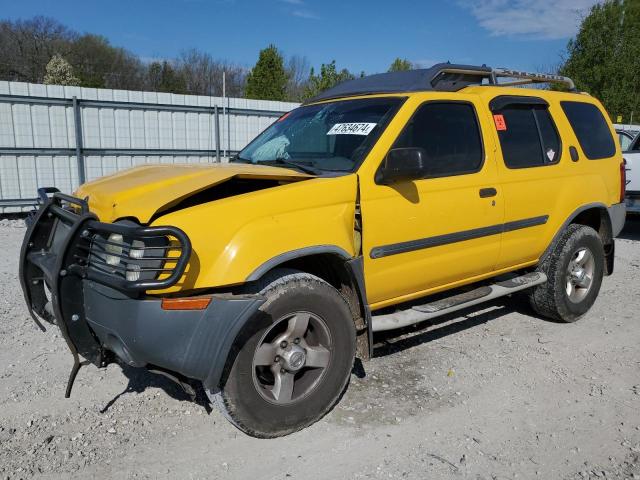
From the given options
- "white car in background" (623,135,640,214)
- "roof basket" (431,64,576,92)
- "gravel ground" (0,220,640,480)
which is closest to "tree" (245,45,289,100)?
"white car in background" (623,135,640,214)

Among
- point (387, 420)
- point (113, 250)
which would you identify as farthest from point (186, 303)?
point (387, 420)

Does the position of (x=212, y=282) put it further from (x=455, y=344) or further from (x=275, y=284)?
(x=455, y=344)

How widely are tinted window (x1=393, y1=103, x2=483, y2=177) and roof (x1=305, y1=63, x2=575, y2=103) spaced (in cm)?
20

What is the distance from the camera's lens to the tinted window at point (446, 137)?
380 centimetres

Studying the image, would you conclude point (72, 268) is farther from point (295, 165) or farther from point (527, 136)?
point (527, 136)

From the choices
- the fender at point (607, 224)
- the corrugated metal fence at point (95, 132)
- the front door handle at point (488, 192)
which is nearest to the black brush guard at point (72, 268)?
the front door handle at point (488, 192)

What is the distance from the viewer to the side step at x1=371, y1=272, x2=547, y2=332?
3.68 m

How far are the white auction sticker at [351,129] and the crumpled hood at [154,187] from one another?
1.86 feet

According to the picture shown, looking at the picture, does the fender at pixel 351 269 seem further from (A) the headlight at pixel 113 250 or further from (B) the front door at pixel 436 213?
(A) the headlight at pixel 113 250

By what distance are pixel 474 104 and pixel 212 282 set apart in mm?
2632

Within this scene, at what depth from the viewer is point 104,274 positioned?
2.75 meters

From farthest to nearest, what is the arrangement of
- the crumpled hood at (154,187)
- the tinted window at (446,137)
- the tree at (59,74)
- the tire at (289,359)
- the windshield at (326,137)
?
1. the tree at (59,74)
2. the tinted window at (446,137)
3. the windshield at (326,137)
4. the tire at (289,359)
5. the crumpled hood at (154,187)

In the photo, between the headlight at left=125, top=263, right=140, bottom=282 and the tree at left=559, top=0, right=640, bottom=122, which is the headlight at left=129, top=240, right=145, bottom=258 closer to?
the headlight at left=125, top=263, right=140, bottom=282

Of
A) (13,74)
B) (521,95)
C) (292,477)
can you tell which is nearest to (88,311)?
(292,477)
